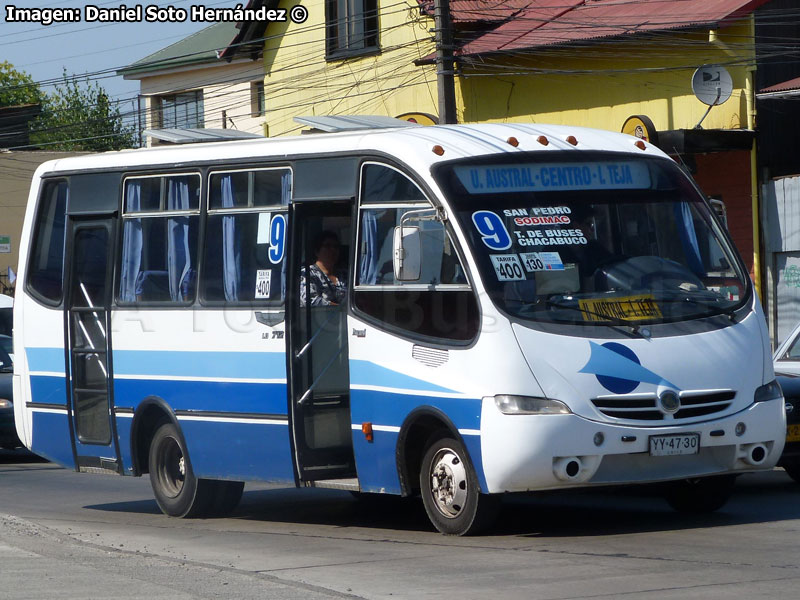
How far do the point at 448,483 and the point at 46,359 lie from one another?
482 cm

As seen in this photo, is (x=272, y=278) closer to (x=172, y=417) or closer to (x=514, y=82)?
(x=172, y=417)

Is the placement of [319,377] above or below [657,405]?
above

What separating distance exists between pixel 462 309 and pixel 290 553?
6.30ft

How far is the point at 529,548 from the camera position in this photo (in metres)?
9.41

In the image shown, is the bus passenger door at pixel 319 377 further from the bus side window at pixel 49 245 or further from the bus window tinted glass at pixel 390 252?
the bus side window at pixel 49 245

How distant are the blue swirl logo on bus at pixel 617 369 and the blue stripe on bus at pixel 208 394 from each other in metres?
2.58

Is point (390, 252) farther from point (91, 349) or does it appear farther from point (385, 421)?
point (91, 349)

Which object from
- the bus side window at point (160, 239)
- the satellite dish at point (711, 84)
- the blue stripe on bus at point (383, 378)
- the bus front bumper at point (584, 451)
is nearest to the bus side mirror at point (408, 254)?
the blue stripe on bus at point (383, 378)

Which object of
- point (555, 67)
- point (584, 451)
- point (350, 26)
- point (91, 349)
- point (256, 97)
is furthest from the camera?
point (256, 97)

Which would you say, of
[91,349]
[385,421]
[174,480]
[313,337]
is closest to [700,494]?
[385,421]

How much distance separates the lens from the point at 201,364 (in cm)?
1177

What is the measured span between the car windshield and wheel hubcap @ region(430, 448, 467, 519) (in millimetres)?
1081

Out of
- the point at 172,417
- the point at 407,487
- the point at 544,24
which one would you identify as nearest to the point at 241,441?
the point at 172,417

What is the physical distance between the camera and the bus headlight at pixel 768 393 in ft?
32.8
